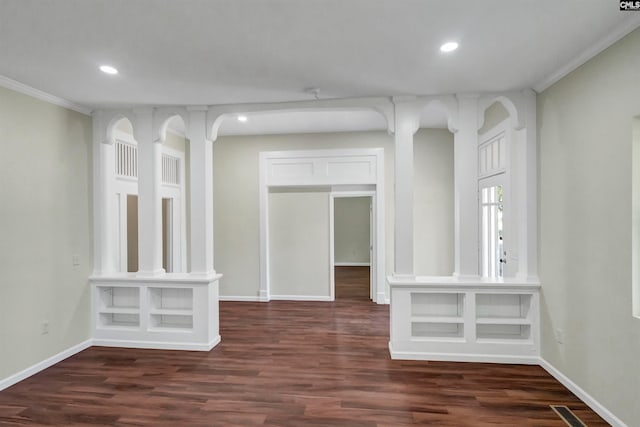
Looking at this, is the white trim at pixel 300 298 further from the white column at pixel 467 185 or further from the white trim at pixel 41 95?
the white trim at pixel 41 95

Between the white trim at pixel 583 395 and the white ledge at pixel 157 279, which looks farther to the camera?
the white ledge at pixel 157 279

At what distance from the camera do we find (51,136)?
354cm

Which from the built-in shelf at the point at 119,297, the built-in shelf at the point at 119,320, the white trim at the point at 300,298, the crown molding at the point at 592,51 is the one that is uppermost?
the crown molding at the point at 592,51

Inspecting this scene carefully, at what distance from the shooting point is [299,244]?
6035 millimetres

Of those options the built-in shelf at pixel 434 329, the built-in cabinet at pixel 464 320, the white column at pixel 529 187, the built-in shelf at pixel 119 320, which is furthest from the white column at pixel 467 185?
the built-in shelf at pixel 119 320

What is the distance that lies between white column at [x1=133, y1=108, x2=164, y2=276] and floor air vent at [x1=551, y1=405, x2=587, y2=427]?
13.1 feet

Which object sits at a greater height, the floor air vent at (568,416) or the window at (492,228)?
the window at (492,228)

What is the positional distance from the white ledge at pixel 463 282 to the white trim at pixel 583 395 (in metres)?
0.74

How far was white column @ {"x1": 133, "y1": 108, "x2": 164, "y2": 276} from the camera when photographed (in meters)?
→ 3.96

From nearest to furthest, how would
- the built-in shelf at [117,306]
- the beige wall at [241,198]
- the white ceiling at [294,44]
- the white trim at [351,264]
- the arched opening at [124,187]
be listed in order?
the white ceiling at [294,44], the built-in shelf at [117,306], the arched opening at [124,187], the beige wall at [241,198], the white trim at [351,264]

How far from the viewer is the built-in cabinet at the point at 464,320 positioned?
11.2ft

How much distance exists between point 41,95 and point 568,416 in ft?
17.4

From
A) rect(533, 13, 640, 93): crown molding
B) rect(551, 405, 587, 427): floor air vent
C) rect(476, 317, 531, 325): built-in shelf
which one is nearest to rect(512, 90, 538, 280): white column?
rect(533, 13, 640, 93): crown molding

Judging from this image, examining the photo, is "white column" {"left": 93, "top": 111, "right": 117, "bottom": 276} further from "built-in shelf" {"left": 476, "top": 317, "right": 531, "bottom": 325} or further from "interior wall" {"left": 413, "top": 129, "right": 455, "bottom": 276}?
"interior wall" {"left": 413, "top": 129, "right": 455, "bottom": 276}
